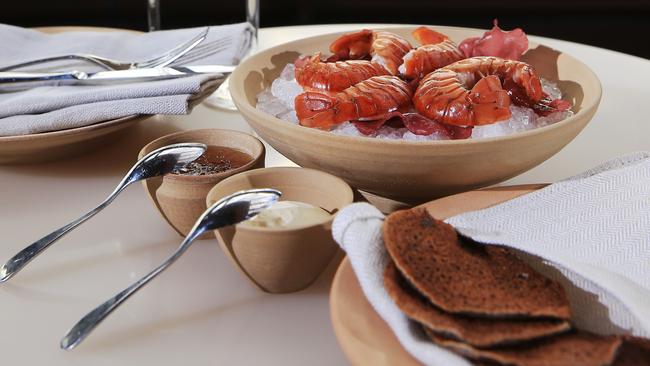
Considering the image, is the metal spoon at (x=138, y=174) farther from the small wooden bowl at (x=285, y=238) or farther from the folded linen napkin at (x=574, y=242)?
the folded linen napkin at (x=574, y=242)

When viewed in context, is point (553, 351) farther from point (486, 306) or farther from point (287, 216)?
point (287, 216)

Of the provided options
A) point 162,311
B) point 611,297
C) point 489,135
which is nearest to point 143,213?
point 162,311

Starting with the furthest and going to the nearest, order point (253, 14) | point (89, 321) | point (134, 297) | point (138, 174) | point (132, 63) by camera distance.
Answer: point (253, 14) → point (132, 63) → point (138, 174) → point (134, 297) → point (89, 321)

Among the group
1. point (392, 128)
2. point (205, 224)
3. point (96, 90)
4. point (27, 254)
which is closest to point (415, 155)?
point (392, 128)

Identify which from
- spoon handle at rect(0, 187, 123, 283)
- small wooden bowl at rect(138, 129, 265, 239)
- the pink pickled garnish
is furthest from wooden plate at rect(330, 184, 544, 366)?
the pink pickled garnish

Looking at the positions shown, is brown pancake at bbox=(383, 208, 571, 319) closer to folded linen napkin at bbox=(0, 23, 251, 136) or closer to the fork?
folded linen napkin at bbox=(0, 23, 251, 136)

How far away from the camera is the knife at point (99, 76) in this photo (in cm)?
141

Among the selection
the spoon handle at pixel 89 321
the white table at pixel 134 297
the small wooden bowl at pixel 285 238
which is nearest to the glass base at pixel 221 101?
the white table at pixel 134 297

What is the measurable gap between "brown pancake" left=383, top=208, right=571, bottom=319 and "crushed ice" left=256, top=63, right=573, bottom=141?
0.86 feet

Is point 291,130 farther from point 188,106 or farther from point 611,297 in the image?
point 611,297

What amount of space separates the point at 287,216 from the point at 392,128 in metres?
0.27

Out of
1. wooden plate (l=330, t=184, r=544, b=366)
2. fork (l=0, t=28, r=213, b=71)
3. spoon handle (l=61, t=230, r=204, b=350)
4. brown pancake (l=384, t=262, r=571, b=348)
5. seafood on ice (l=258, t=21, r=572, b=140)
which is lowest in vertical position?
spoon handle (l=61, t=230, r=204, b=350)

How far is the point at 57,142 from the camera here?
1227mm

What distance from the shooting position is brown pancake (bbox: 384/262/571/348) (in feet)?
2.23
